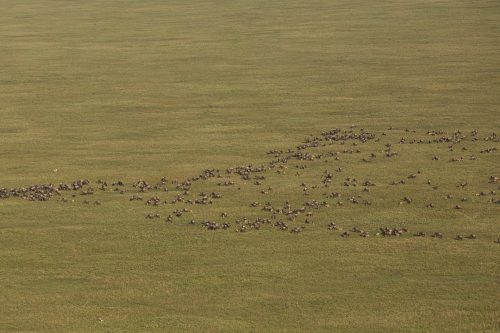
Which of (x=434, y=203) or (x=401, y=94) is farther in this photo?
(x=401, y=94)

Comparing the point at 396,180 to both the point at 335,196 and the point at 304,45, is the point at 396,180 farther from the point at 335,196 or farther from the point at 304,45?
the point at 304,45

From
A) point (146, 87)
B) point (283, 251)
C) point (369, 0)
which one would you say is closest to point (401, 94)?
point (146, 87)

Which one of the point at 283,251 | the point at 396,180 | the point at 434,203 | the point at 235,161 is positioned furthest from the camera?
the point at 235,161

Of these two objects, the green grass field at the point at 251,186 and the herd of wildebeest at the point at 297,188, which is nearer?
the green grass field at the point at 251,186

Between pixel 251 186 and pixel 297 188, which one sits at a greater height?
pixel 297 188
